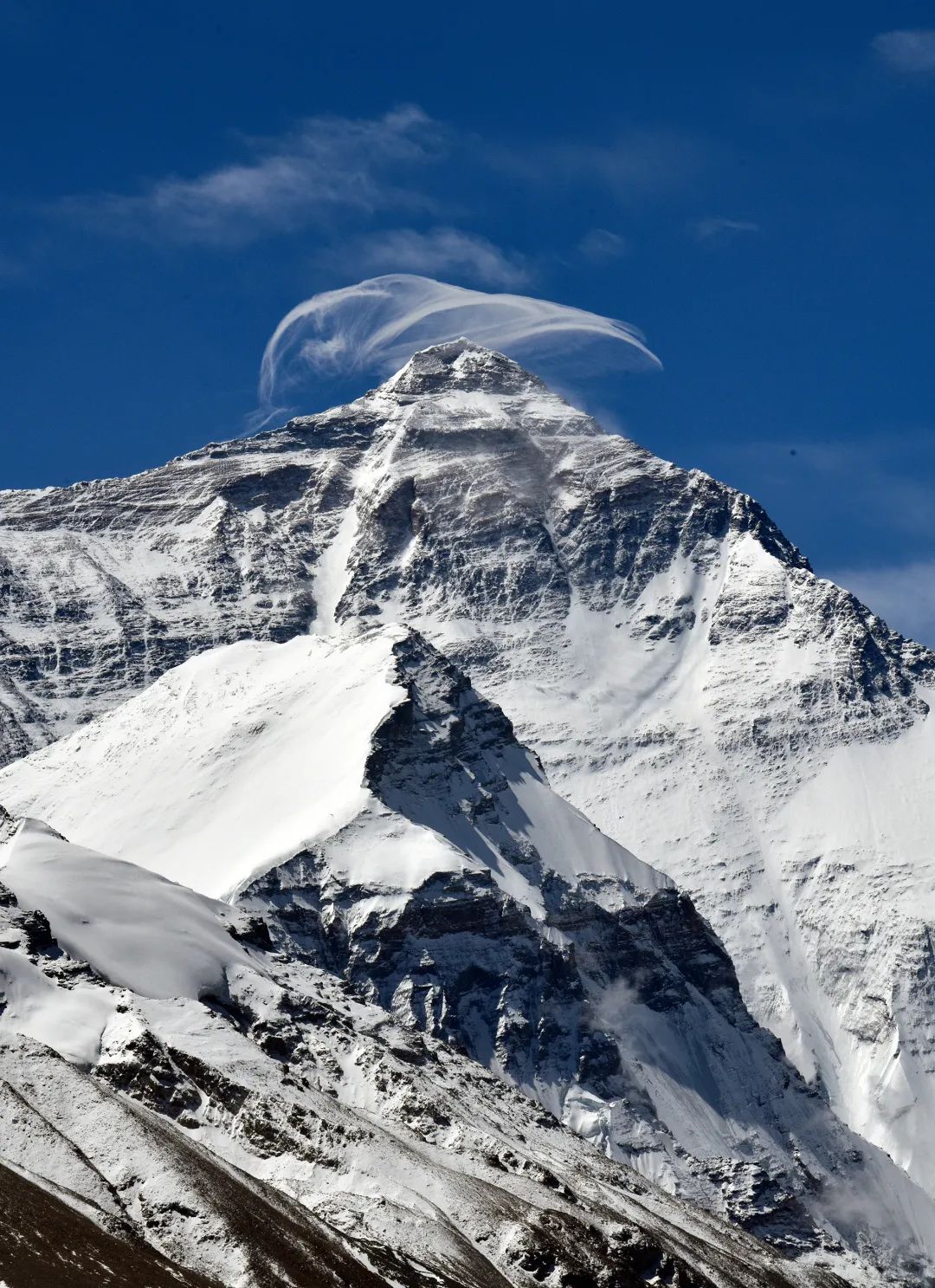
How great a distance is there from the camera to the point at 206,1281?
173625 millimetres

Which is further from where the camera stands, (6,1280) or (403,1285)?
(403,1285)

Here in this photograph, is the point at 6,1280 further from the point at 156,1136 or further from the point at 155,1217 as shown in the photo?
the point at 156,1136

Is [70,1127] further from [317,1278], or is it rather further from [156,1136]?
[317,1278]

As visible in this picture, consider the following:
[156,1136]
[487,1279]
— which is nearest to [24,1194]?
[156,1136]

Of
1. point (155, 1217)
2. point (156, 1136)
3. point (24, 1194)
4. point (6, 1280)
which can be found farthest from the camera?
point (156, 1136)

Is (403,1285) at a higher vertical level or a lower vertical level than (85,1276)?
higher

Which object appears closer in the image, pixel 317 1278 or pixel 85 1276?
pixel 85 1276

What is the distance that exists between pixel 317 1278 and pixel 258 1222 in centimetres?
813

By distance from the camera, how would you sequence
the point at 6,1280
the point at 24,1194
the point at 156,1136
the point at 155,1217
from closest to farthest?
the point at 6,1280, the point at 24,1194, the point at 155,1217, the point at 156,1136

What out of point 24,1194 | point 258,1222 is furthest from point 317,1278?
point 24,1194

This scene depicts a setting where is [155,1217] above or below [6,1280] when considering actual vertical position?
above

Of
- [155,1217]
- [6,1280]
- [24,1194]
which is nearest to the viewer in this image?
[6,1280]

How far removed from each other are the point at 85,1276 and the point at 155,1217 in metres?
22.2

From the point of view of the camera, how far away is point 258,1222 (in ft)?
611
